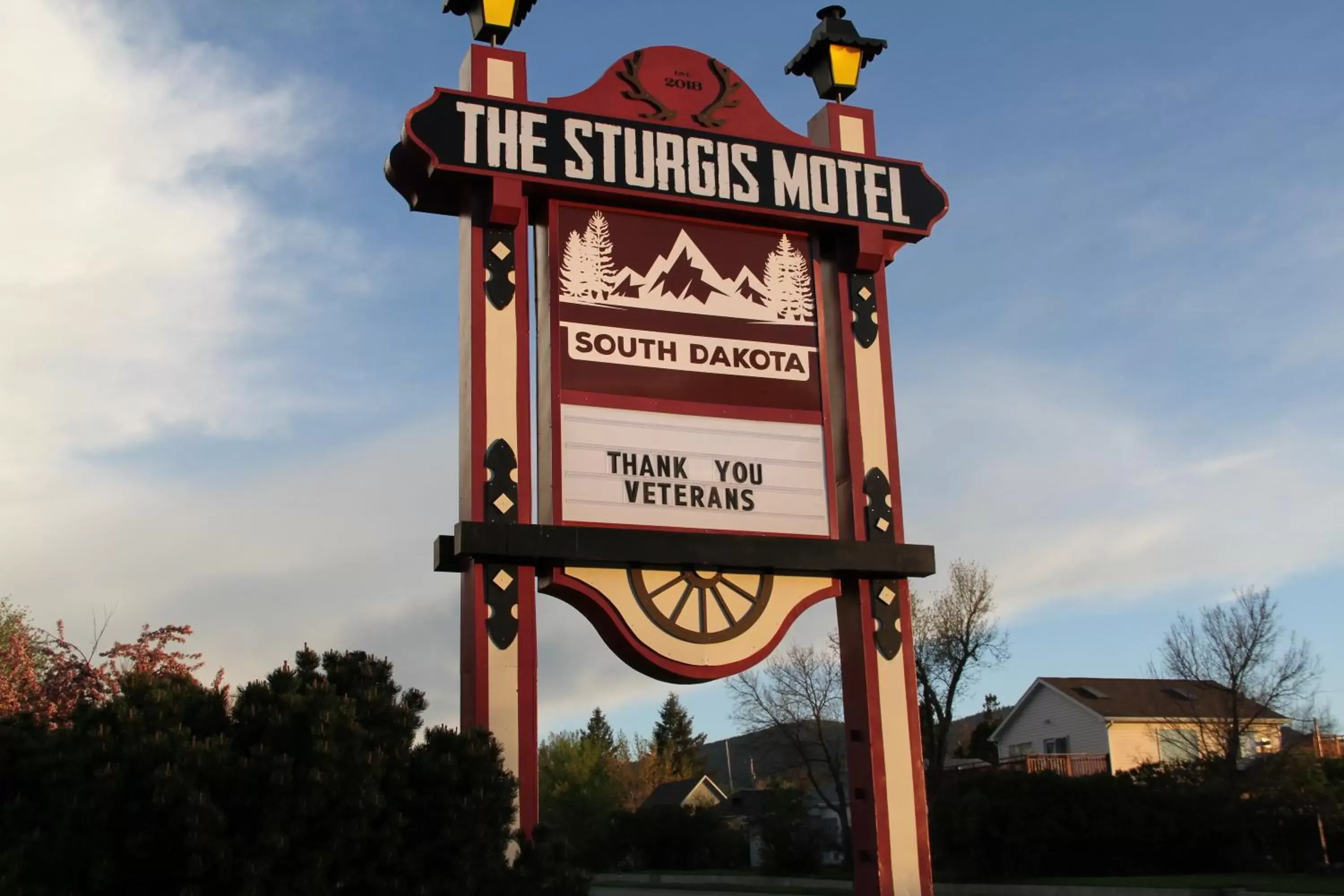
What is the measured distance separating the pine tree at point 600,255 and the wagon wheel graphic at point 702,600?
318 centimetres

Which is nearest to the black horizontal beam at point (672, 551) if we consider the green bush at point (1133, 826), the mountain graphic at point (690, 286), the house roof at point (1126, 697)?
the mountain graphic at point (690, 286)

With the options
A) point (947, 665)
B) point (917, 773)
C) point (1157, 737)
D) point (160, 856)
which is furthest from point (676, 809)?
point (160, 856)

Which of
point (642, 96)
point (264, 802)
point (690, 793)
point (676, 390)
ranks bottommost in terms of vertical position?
point (264, 802)

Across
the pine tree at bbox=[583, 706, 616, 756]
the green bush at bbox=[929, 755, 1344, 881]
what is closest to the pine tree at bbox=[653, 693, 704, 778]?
the pine tree at bbox=[583, 706, 616, 756]

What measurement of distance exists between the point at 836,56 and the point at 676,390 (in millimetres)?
5295

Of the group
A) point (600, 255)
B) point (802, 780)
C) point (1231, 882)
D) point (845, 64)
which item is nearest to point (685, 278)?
point (600, 255)

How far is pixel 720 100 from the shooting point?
1673cm

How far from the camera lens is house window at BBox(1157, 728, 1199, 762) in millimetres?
40469

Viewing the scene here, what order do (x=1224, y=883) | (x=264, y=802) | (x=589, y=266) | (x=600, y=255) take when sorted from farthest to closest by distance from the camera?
1. (x=1224, y=883)
2. (x=600, y=255)
3. (x=589, y=266)
4. (x=264, y=802)

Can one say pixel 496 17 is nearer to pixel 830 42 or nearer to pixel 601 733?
pixel 830 42

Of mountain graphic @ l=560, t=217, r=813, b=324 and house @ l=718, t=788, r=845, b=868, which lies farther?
house @ l=718, t=788, r=845, b=868

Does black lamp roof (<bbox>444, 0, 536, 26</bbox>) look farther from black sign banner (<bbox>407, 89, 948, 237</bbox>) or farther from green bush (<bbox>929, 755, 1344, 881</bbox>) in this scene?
green bush (<bbox>929, 755, 1344, 881</bbox>)

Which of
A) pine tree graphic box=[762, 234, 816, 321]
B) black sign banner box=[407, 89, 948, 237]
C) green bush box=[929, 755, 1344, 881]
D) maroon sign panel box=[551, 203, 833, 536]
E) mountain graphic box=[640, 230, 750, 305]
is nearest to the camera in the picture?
maroon sign panel box=[551, 203, 833, 536]

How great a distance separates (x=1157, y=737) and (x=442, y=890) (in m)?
43.8
